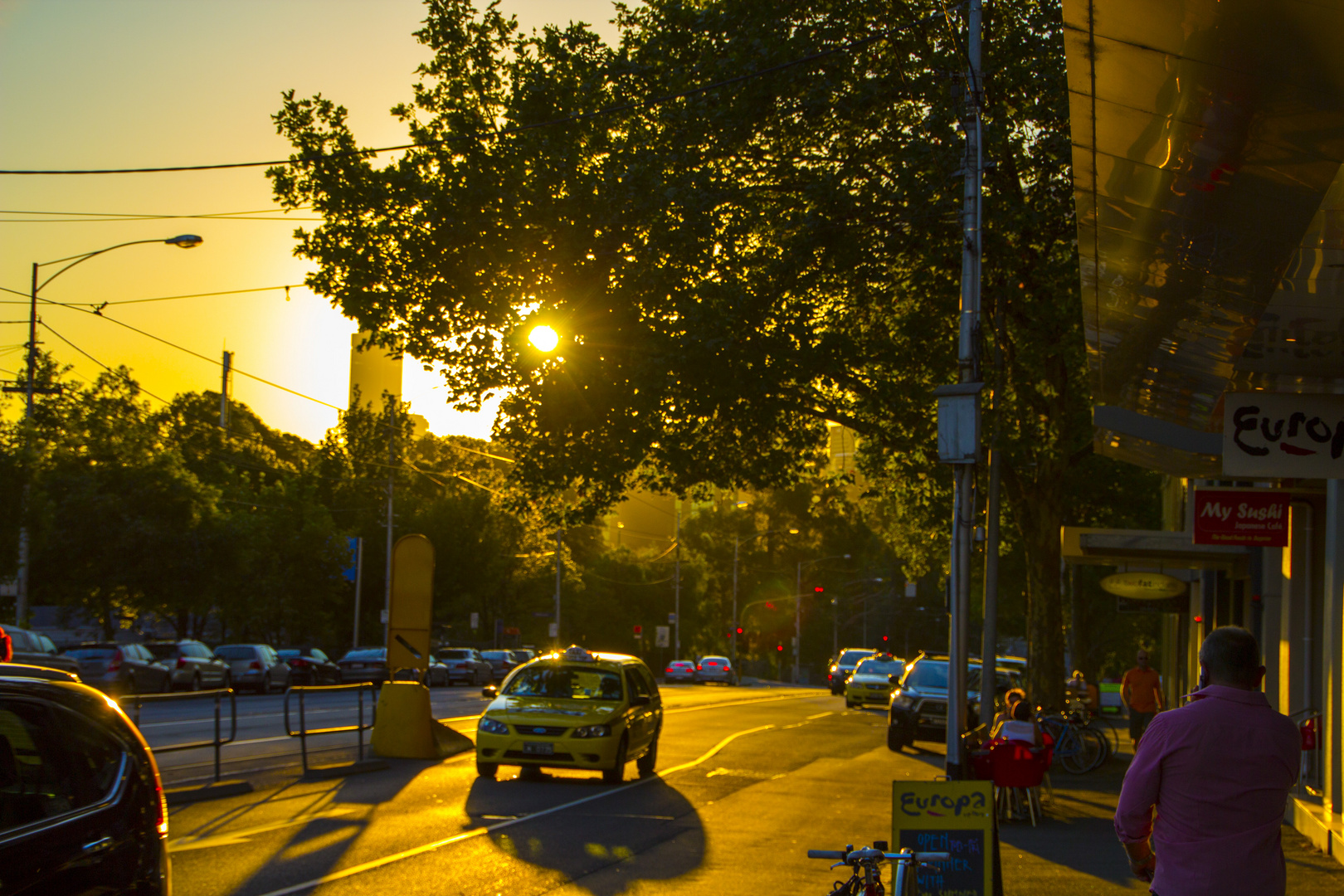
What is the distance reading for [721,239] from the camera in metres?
20.0

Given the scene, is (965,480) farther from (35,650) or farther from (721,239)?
(35,650)

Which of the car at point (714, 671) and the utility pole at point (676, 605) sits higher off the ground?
the utility pole at point (676, 605)

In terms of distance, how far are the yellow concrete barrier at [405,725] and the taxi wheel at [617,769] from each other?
308cm

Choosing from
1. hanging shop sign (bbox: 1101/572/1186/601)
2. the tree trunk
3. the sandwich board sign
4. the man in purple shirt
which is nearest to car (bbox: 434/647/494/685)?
the tree trunk

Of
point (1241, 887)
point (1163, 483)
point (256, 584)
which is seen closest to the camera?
point (1241, 887)

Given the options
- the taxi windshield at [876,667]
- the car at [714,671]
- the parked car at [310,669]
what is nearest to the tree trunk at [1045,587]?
the taxi windshield at [876,667]

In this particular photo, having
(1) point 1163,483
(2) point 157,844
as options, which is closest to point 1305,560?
(2) point 157,844

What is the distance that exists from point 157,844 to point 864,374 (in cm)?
1805

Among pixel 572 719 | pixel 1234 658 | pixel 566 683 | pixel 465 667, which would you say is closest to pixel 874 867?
pixel 1234 658

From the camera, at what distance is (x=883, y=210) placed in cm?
1934

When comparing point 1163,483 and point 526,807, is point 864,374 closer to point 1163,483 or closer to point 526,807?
point 526,807

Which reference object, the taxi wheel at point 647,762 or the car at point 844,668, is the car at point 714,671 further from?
the taxi wheel at point 647,762

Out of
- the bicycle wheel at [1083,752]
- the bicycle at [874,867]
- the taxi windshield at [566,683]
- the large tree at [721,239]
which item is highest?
the large tree at [721,239]

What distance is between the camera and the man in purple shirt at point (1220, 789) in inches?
173
